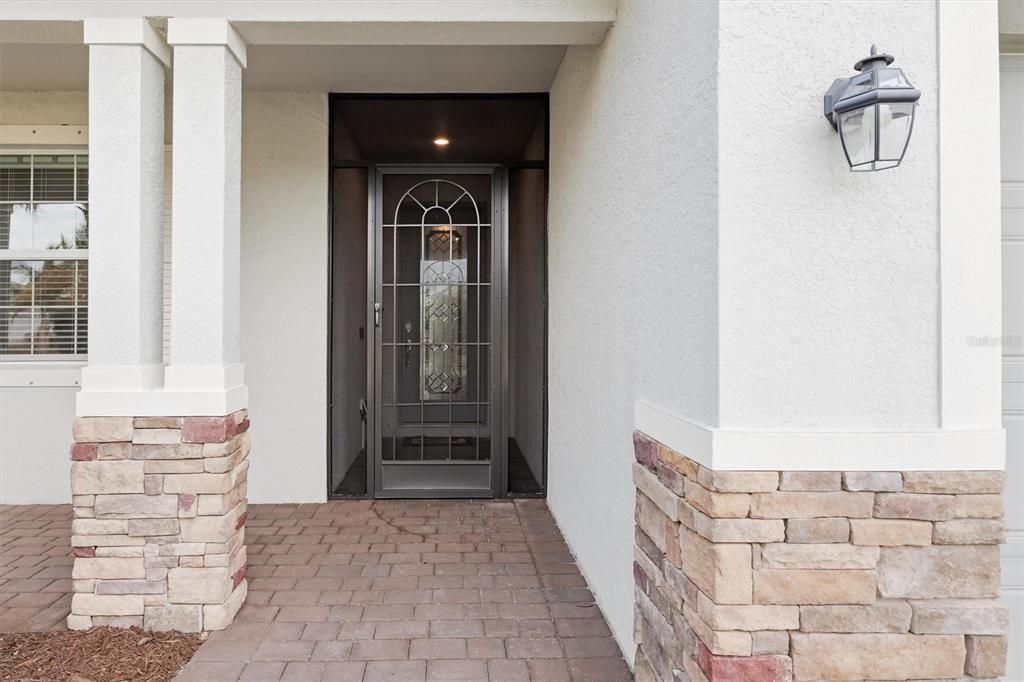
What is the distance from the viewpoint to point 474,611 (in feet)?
9.05

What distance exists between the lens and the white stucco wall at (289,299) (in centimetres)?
432

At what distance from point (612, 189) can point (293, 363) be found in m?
2.68

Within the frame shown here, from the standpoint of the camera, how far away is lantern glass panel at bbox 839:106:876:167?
4.67 ft

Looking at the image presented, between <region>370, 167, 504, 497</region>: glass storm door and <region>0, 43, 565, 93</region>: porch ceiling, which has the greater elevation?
<region>0, 43, 565, 93</region>: porch ceiling

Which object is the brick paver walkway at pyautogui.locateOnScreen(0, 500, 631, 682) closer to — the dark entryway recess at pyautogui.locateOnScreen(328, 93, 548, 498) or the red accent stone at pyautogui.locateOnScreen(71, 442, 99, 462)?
the dark entryway recess at pyautogui.locateOnScreen(328, 93, 548, 498)

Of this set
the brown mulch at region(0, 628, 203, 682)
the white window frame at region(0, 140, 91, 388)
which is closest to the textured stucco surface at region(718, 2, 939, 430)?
the brown mulch at region(0, 628, 203, 682)

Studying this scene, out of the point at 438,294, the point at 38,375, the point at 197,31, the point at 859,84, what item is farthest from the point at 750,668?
the point at 38,375

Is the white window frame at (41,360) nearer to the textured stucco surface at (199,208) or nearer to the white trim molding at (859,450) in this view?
the textured stucco surface at (199,208)

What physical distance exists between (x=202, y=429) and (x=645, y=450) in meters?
1.76

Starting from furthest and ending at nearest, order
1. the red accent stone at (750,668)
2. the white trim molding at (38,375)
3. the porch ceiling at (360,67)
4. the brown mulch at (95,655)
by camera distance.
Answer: the white trim molding at (38,375), the porch ceiling at (360,67), the brown mulch at (95,655), the red accent stone at (750,668)

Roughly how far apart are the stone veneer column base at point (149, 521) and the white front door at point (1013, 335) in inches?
114

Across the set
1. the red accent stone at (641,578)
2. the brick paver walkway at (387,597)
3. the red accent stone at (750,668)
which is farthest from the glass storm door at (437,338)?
the red accent stone at (750,668)

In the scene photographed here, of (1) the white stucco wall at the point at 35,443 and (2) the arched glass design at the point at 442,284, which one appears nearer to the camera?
(1) the white stucco wall at the point at 35,443

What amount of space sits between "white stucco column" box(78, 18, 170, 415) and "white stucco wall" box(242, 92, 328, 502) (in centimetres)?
170
